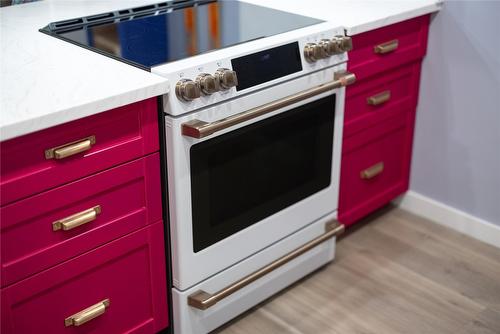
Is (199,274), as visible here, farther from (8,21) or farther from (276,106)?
(8,21)

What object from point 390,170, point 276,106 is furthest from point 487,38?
point 276,106

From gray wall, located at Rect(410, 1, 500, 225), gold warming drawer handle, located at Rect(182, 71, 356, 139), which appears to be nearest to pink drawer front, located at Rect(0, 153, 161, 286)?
gold warming drawer handle, located at Rect(182, 71, 356, 139)

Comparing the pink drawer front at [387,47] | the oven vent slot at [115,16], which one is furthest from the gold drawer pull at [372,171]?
the oven vent slot at [115,16]

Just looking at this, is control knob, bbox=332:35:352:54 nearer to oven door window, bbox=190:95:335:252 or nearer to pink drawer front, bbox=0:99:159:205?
oven door window, bbox=190:95:335:252

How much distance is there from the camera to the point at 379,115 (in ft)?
8.42

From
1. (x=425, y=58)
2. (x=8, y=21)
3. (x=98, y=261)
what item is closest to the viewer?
(x=98, y=261)

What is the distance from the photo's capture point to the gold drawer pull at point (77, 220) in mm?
1676

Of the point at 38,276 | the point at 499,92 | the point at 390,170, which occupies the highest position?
the point at 499,92

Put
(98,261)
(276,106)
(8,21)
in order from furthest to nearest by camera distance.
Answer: (8,21) → (276,106) → (98,261)

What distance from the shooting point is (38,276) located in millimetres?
1674

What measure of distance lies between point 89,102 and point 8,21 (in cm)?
78

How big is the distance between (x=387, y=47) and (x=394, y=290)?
858mm

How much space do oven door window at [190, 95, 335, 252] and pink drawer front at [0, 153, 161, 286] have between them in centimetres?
14

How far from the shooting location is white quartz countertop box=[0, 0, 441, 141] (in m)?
1.54
